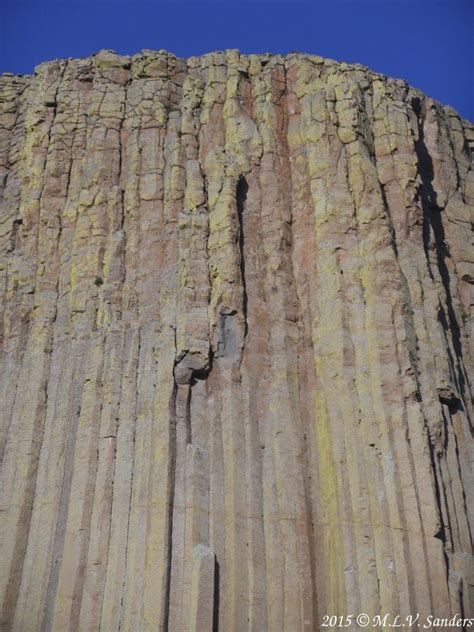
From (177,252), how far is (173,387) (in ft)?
Result: 12.3

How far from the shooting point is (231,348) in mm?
18953

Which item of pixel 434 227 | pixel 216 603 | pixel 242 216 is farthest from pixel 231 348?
pixel 434 227

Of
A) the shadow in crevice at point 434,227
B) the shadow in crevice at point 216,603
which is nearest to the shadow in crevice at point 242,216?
the shadow in crevice at point 434,227

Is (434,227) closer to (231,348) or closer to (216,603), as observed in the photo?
(231,348)

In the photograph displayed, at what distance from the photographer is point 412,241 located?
65.6 feet

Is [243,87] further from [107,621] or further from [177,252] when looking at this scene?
[107,621]

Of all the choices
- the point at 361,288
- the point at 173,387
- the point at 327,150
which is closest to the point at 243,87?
the point at 327,150

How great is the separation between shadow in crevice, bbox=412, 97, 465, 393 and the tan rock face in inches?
4.0

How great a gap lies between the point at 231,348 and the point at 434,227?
710 centimetres

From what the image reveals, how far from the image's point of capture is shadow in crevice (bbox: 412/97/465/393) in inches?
789

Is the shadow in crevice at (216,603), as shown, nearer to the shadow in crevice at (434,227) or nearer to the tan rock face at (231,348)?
the tan rock face at (231,348)

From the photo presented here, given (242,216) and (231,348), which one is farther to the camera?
(242,216)

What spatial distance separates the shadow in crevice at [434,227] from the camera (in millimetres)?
20047

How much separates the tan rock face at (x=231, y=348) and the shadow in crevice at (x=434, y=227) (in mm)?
101
